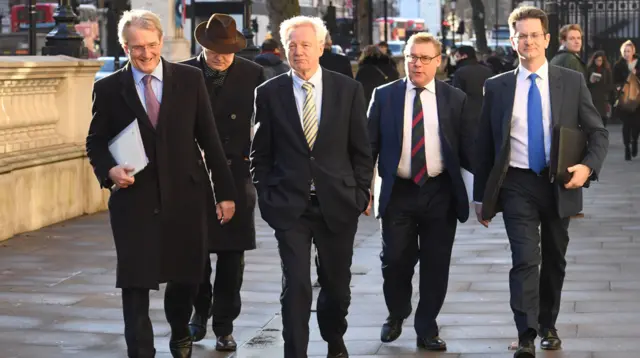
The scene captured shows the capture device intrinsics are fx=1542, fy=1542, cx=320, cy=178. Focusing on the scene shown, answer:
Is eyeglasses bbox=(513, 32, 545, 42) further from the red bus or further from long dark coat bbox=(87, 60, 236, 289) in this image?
the red bus

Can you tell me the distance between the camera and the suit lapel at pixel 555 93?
25.1ft

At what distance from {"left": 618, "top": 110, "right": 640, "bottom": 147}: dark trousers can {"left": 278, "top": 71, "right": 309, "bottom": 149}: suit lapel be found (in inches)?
578

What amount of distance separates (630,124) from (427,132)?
13974 mm

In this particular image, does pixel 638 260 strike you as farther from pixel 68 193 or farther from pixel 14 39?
pixel 14 39

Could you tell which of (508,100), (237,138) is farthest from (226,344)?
(508,100)

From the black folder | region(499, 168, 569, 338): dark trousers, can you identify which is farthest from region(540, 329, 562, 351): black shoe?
the black folder

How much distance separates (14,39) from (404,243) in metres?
41.7

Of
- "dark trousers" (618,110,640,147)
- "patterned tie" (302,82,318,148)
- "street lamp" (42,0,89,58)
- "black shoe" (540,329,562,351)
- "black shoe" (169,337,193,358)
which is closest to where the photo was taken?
"patterned tie" (302,82,318,148)

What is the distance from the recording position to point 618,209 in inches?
607

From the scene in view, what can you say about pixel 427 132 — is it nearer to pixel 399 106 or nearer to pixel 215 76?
pixel 399 106

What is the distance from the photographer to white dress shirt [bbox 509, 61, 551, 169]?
25.1 ft

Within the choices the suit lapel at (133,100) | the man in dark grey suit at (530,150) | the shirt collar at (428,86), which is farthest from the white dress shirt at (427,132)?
the suit lapel at (133,100)

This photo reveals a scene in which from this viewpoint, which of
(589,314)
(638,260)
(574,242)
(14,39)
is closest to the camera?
(589,314)

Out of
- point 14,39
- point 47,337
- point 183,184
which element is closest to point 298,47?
point 183,184
